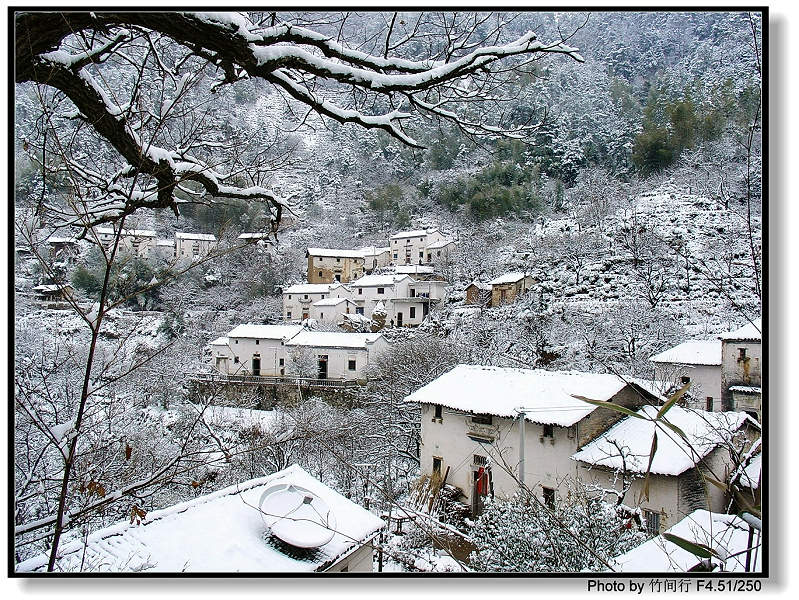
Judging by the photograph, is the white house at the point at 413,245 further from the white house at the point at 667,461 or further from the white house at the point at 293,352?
the white house at the point at 667,461

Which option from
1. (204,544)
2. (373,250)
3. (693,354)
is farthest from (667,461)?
(373,250)

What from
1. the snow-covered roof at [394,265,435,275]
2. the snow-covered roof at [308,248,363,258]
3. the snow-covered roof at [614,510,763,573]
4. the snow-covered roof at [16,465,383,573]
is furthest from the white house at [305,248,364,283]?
the snow-covered roof at [614,510,763,573]

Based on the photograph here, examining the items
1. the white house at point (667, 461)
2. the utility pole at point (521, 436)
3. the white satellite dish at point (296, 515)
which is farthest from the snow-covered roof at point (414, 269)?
the white satellite dish at point (296, 515)

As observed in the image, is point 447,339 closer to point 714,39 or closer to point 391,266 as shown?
point 391,266

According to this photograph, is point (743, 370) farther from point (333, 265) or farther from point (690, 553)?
point (333, 265)

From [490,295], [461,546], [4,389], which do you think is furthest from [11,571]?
[490,295]

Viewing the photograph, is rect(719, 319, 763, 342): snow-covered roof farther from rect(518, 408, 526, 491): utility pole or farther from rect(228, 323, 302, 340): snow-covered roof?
rect(228, 323, 302, 340): snow-covered roof
